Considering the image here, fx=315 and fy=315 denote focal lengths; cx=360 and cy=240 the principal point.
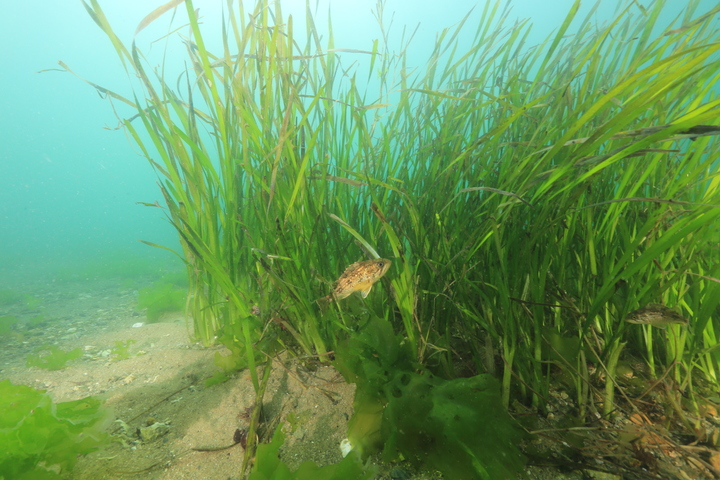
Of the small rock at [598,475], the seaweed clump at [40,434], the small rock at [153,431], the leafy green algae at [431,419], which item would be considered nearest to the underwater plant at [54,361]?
the seaweed clump at [40,434]

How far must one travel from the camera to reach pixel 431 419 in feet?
3.62

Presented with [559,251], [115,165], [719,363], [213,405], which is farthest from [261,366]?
[115,165]

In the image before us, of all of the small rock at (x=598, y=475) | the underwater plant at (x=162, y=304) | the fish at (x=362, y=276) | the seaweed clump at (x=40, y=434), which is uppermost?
the fish at (x=362, y=276)

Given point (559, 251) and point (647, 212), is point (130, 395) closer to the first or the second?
point (559, 251)

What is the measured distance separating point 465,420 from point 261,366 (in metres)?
1.22

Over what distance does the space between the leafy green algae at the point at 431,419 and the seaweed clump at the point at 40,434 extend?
3.46 ft

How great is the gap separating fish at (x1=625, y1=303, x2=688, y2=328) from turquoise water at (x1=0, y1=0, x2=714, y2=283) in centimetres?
3914

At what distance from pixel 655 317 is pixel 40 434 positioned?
7.17 feet

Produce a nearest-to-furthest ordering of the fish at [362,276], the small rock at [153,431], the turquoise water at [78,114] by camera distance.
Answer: the fish at [362,276] → the small rock at [153,431] → the turquoise water at [78,114]

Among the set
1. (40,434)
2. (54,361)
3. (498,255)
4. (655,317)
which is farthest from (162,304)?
(655,317)

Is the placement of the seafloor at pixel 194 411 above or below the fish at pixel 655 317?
below

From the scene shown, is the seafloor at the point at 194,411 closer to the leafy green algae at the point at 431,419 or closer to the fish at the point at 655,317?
the leafy green algae at the point at 431,419

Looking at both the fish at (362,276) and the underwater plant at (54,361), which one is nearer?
the fish at (362,276)

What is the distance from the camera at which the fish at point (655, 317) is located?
40.1 inches
